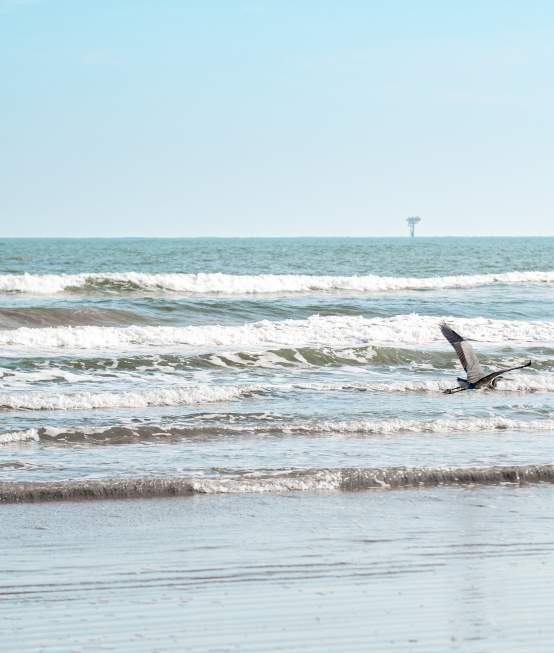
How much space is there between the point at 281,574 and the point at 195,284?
2573 centimetres

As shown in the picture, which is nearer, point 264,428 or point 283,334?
point 264,428

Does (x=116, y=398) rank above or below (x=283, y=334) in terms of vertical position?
below

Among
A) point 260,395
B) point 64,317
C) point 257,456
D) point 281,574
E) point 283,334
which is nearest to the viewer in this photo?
point 281,574

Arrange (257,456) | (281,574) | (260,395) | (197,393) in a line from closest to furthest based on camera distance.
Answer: (281,574)
(257,456)
(197,393)
(260,395)

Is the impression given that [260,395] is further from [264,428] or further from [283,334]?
[283,334]

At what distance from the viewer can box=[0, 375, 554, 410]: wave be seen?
40.2 ft

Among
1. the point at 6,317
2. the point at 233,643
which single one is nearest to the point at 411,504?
the point at 233,643

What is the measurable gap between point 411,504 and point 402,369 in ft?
28.7

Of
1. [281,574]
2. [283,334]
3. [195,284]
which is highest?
[195,284]

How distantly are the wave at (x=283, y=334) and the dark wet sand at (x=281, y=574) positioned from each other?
10.1 m

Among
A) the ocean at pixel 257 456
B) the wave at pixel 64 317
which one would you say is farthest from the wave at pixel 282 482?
the wave at pixel 64 317

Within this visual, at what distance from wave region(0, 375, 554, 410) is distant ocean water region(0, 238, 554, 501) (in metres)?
0.02

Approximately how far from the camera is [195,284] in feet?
104

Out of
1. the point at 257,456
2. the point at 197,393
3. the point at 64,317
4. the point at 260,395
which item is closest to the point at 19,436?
the point at 257,456
